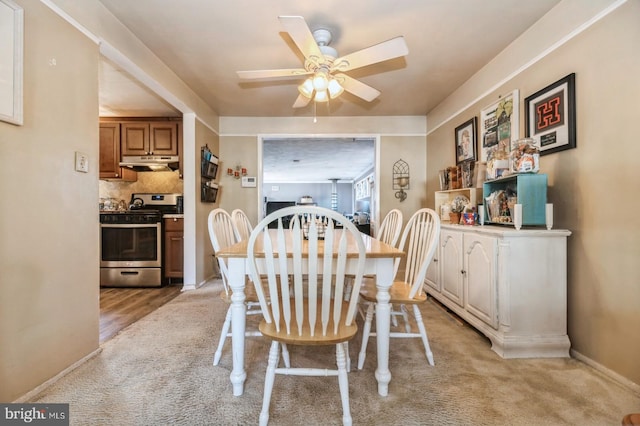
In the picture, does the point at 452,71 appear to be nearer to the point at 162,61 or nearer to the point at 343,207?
the point at 162,61

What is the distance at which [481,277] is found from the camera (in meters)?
1.90

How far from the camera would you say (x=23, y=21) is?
129 cm

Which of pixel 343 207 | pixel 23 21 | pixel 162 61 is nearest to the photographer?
pixel 23 21

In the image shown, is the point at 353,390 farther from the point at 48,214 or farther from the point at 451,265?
the point at 48,214

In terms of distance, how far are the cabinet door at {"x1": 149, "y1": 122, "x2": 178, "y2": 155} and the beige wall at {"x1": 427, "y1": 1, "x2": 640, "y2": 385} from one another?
3.84 metres

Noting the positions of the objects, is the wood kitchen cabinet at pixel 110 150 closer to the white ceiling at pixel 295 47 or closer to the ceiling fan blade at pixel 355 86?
the white ceiling at pixel 295 47

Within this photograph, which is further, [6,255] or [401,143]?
[401,143]

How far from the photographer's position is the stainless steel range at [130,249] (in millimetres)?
3227

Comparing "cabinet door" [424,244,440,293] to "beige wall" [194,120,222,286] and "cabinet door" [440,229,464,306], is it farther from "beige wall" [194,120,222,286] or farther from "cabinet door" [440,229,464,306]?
"beige wall" [194,120,222,286]

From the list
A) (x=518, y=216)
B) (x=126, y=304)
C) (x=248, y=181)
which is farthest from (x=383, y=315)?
(x=248, y=181)

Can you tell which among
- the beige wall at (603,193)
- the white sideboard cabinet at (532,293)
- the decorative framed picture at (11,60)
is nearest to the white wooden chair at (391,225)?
the white sideboard cabinet at (532,293)

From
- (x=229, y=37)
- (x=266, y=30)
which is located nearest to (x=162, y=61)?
(x=229, y=37)

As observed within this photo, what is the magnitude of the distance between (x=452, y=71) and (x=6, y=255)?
11.2ft

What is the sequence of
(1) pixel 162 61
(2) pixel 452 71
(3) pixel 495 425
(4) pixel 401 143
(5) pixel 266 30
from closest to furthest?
(3) pixel 495 425
(5) pixel 266 30
(1) pixel 162 61
(2) pixel 452 71
(4) pixel 401 143
